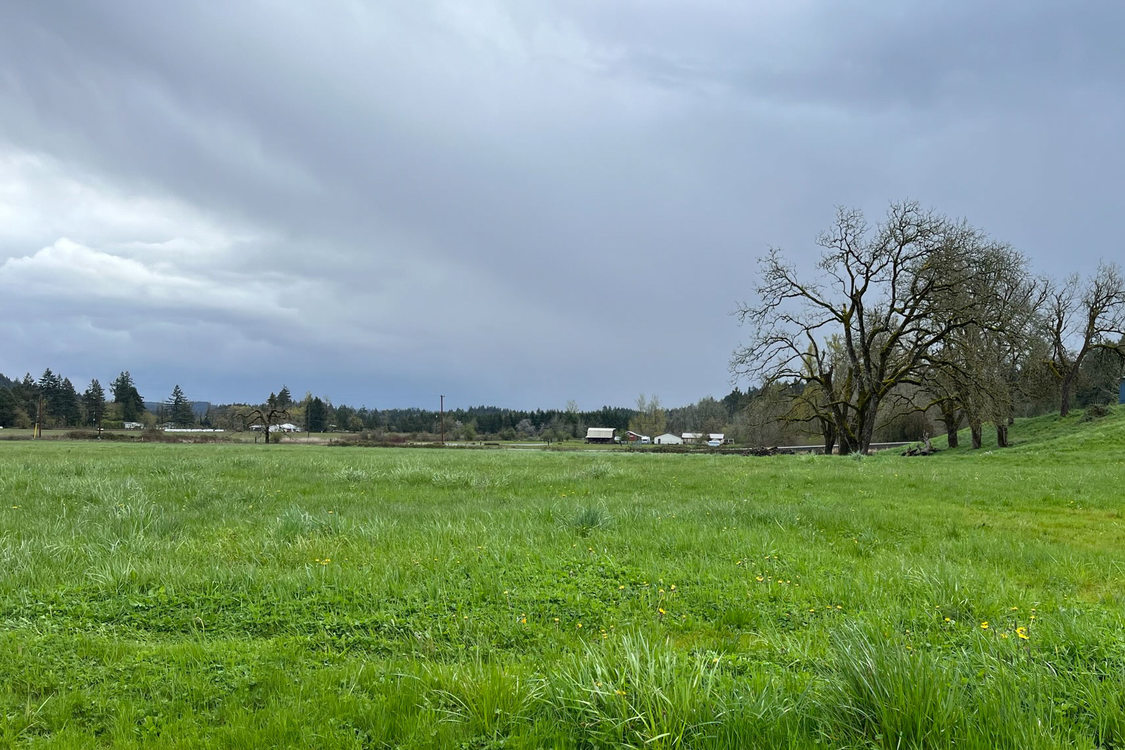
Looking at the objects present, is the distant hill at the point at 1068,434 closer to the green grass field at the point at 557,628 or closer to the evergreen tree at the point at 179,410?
the green grass field at the point at 557,628

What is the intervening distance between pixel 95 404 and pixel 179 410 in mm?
28158

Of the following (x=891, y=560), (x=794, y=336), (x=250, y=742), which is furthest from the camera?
(x=794, y=336)

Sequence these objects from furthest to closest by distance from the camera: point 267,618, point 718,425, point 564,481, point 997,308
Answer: point 718,425 → point 997,308 → point 564,481 → point 267,618

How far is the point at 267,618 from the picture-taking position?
442cm

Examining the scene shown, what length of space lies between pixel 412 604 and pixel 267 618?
43.8 inches

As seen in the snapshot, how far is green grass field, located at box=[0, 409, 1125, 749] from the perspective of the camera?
274 cm

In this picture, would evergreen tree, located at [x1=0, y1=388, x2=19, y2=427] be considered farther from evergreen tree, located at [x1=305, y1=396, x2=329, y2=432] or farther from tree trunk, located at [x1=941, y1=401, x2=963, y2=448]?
tree trunk, located at [x1=941, y1=401, x2=963, y2=448]

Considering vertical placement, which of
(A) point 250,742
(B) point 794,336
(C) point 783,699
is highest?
(B) point 794,336

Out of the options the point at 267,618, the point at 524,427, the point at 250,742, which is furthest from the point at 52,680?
the point at 524,427

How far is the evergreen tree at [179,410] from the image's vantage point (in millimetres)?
134875

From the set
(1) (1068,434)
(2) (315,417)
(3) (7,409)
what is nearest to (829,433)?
(1) (1068,434)

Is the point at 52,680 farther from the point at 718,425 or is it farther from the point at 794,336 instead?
the point at 718,425

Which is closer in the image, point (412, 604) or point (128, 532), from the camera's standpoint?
point (412, 604)

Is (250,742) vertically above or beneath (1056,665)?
beneath
